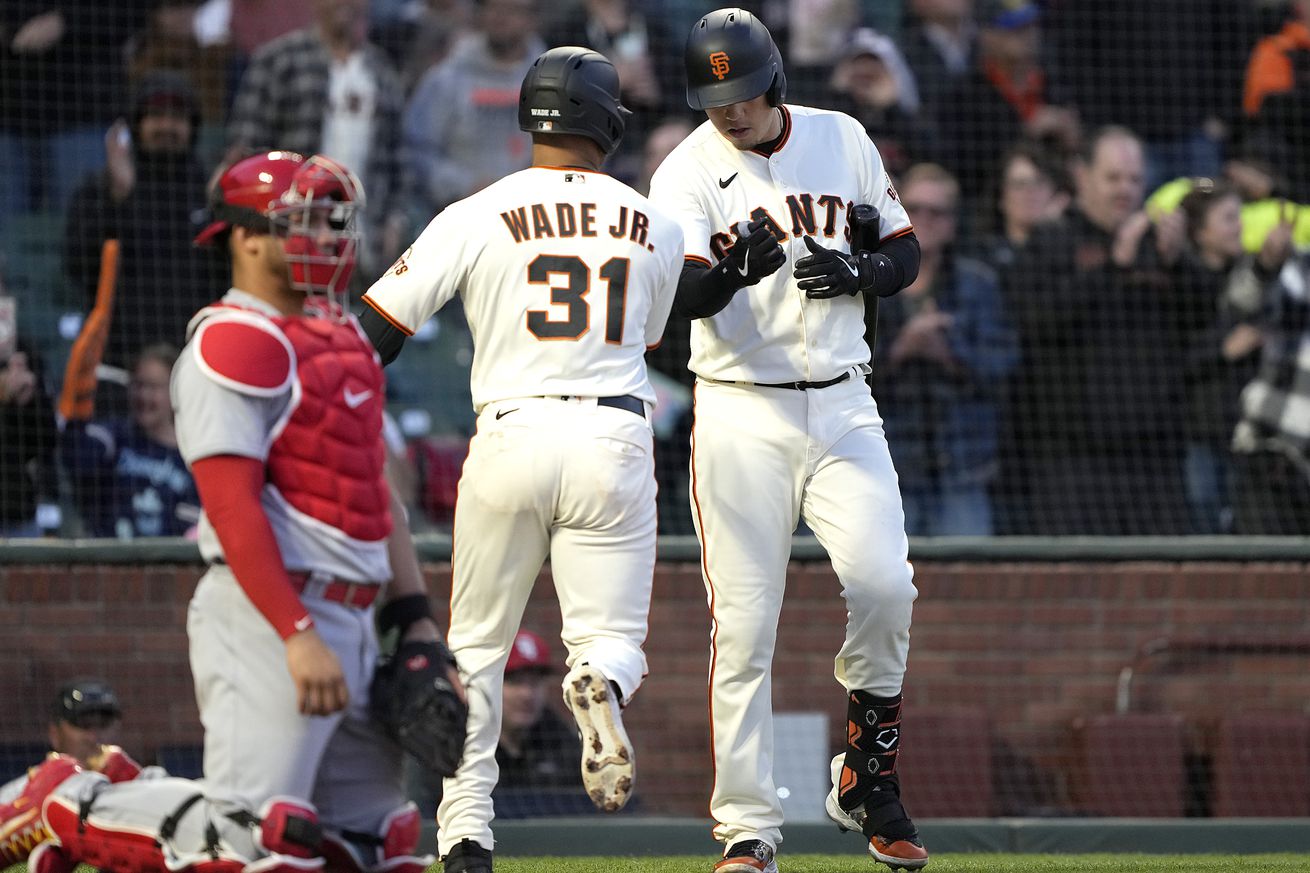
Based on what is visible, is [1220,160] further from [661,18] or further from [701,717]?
[701,717]

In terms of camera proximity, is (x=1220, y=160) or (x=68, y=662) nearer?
(x=68, y=662)

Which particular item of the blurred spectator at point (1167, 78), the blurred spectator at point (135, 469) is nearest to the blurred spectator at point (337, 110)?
the blurred spectator at point (135, 469)

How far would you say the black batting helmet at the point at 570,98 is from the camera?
4789 mm

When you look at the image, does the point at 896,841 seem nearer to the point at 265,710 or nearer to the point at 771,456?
the point at 771,456

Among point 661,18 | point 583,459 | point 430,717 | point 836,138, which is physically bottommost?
point 430,717

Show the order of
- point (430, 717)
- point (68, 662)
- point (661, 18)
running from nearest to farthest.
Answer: point (430, 717)
point (68, 662)
point (661, 18)

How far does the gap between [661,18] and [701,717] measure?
3911 millimetres

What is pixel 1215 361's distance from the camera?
879 centimetres

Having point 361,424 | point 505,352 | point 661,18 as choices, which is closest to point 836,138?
point 505,352

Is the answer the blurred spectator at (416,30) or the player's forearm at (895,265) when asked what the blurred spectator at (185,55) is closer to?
the blurred spectator at (416,30)

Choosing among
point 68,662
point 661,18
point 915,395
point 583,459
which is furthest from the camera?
point 661,18

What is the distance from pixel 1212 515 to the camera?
8.77m

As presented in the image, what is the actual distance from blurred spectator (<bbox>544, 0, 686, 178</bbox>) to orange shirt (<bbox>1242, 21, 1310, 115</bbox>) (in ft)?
9.99

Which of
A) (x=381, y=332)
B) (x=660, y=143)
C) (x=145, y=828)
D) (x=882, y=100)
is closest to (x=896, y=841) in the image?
(x=381, y=332)
